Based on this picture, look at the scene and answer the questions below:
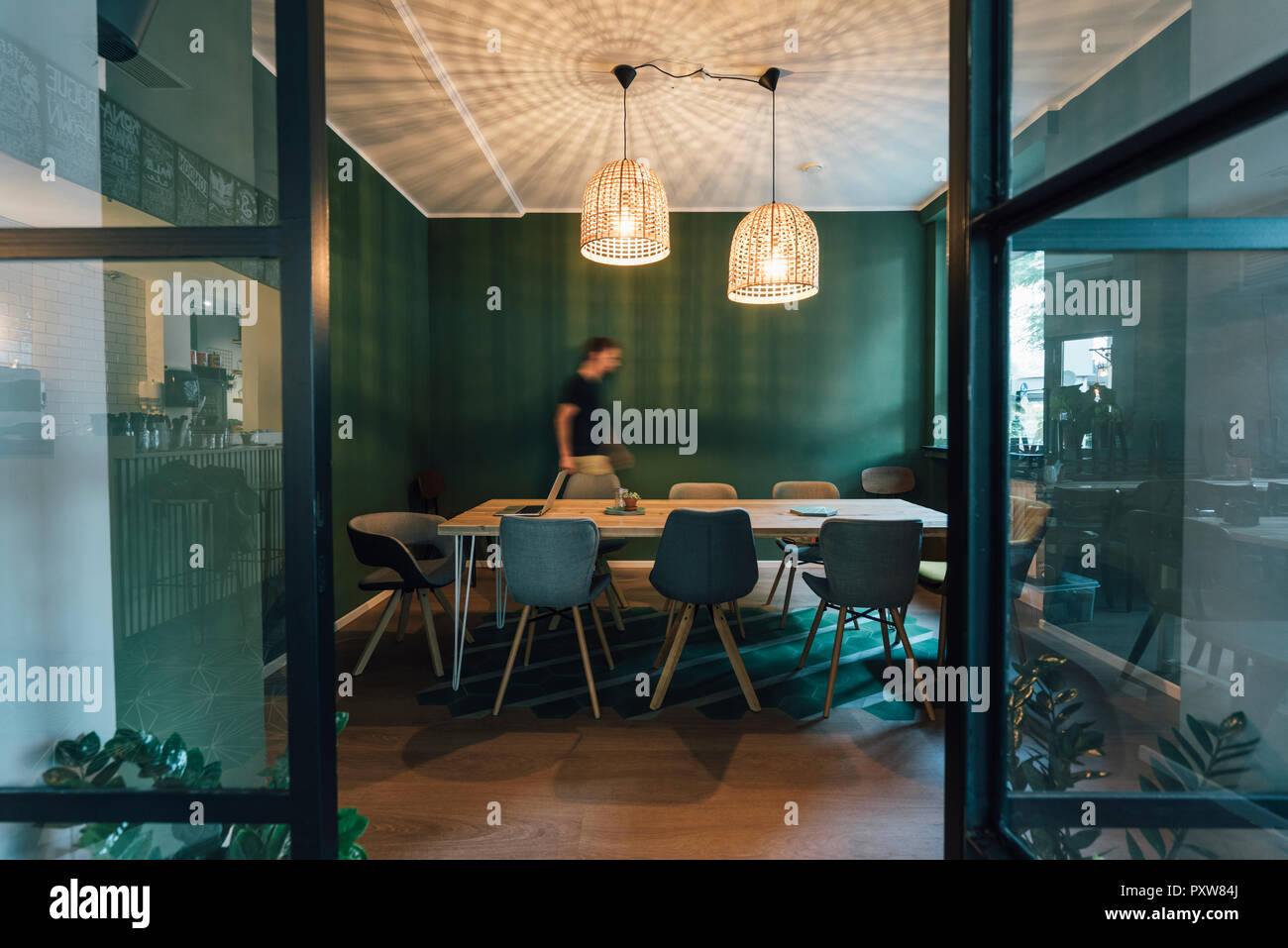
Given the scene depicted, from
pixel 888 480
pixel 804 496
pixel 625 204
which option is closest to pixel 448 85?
pixel 625 204

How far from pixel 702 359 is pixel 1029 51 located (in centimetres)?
496

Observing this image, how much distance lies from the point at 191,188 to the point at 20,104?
490 millimetres

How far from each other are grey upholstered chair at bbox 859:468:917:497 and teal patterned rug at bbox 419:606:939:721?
70.9 inches

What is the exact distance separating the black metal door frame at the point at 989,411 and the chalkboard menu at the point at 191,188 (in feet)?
5.21

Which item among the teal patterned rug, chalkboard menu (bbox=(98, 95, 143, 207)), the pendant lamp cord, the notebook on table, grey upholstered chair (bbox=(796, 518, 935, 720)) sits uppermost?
the pendant lamp cord

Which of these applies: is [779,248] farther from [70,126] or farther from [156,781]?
[156,781]

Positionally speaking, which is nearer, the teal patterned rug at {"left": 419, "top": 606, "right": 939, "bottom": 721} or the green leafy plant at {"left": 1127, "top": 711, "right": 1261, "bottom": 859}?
the green leafy plant at {"left": 1127, "top": 711, "right": 1261, "bottom": 859}

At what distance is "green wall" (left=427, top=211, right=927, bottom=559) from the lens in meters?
6.12

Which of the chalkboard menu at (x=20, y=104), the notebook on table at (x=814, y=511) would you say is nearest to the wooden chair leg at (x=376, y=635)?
the notebook on table at (x=814, y=511)

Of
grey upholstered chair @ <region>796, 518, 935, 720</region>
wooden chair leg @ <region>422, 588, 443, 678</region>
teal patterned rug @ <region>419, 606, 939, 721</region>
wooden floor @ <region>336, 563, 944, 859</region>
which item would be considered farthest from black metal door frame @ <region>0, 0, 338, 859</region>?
grey upholstered chair @ <region>796, 518, 935, 720</region>

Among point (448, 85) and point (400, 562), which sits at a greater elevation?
point (448, 85)

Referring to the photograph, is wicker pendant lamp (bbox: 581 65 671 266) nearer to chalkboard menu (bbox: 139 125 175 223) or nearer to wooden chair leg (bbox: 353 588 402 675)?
wooden chair leg (bbox: 353 588 402 675)

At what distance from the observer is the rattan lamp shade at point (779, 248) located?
408cm

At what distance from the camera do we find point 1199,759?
1.28 m
